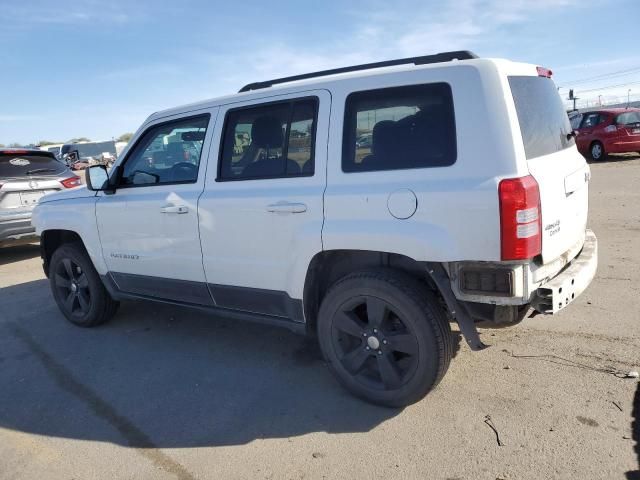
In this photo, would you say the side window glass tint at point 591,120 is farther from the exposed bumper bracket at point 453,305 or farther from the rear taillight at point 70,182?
the exposed bumper bracket at point 453,305

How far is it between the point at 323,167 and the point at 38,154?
7026 mm

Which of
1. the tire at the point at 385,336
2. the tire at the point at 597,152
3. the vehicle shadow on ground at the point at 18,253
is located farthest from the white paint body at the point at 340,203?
the tire at the point at 597,152

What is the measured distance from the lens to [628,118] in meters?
14.5

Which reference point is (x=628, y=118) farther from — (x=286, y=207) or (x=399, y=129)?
(x=286, y=207)

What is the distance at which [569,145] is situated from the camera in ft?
11.3

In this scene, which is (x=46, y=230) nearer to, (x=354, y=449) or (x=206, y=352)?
(x=206, y=352)

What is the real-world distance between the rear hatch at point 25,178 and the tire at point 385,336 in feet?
21.5

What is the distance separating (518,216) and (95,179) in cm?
346

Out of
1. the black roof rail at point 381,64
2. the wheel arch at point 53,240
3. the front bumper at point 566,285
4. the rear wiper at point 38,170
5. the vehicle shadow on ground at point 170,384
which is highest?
the black roof rail at point 381,64

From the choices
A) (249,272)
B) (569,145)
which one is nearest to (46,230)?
(249,272)

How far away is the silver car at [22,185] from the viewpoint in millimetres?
7648

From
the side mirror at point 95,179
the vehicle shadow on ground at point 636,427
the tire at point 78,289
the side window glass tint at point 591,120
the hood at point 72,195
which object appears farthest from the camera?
the side window glass tint at point 591,120

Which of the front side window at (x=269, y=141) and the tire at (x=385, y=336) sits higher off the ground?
the front side window at (x=269, y=141)

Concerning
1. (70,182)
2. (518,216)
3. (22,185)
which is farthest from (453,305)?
(70,182)
